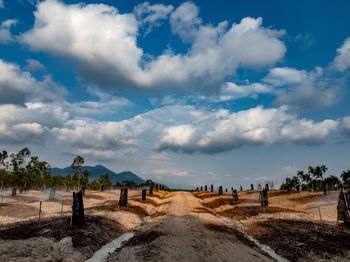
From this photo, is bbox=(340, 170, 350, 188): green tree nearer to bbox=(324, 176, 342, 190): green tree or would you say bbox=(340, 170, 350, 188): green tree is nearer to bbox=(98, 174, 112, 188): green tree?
bbox=(324, 176, 342, 190): green tree

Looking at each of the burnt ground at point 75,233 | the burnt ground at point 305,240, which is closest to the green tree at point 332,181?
the burnt ground at point 305,240

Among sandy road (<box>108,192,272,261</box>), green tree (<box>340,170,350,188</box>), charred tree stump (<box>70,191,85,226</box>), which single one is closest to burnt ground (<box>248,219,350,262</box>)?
sandy road (<box>108,192,272,261</box>)

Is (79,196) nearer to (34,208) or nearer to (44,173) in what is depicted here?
(34,208)

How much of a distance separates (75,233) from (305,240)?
64.5ft

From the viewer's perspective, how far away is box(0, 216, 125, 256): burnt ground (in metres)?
17.3

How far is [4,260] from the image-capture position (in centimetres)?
1287

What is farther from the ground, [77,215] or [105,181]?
[77,215]

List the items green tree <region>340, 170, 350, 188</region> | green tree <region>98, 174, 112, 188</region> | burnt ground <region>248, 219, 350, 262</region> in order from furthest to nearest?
green tree <region>98, 174, 112, 188</region> → green tree <region>340, 170, 350, 188</region> → burnt ground <region>248, 219, 350, 262</region>

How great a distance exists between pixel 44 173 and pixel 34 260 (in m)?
80.5

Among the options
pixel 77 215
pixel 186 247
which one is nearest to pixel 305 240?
pixel 186 247

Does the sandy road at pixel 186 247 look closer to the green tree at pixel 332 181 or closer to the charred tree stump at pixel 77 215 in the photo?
the charred tree stump at pixel 77 215

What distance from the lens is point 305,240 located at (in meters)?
18.8

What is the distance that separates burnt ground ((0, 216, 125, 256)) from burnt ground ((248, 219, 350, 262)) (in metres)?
15.1

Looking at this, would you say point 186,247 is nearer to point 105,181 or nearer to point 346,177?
point 346,177
